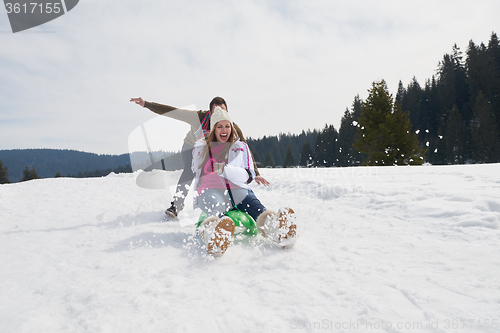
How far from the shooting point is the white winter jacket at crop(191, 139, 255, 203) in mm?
3229

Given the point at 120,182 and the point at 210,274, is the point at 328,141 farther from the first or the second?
the point at 210,274

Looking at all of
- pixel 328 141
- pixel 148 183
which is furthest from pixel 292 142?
pixel 148 183

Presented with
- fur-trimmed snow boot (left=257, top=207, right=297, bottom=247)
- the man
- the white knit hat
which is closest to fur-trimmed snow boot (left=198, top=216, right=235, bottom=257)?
fur-trimmed snow boot (left=257, top=207, right=297, bottom=247)

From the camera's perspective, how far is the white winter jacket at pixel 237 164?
323cm

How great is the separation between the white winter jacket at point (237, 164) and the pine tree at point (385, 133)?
1751 centimetres

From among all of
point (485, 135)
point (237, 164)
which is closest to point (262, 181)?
point (237, 164)

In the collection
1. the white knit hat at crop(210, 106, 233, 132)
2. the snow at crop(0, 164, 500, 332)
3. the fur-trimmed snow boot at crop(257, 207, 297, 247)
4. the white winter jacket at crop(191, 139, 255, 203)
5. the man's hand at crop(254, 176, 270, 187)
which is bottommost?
the snow at crop(0, 164, 500, 332)

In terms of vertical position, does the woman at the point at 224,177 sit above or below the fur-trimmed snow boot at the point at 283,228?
above

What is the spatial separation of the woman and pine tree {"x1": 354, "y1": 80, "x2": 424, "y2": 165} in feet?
57.8

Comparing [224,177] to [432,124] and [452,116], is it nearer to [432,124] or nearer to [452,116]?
[452,116]

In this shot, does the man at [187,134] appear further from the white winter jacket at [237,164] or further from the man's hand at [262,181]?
the man's hand at [262,181]

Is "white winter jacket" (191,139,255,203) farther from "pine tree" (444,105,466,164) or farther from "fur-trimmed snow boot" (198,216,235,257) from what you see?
"pine tree" (444,105,466,164)

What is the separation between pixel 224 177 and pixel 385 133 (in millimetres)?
18204

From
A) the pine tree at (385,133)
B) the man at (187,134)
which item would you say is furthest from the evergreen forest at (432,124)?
the man at (187,134)
